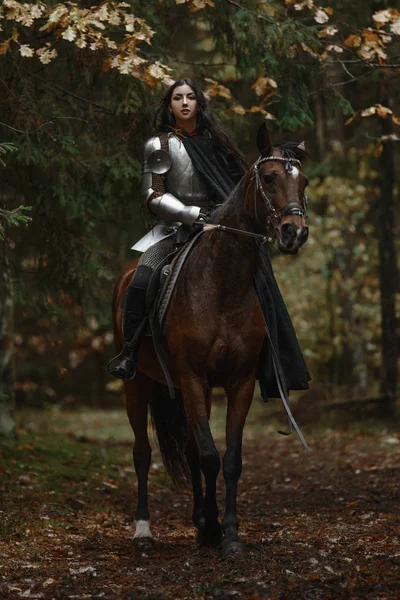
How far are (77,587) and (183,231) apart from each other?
286 cm

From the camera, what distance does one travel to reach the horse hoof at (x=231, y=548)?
6.56 meters

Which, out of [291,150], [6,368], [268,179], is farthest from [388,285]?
[268,179]

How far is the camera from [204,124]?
7578 millimetres

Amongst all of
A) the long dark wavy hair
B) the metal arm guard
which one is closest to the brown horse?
the metal arm guard

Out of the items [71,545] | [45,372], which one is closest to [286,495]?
[71,545]

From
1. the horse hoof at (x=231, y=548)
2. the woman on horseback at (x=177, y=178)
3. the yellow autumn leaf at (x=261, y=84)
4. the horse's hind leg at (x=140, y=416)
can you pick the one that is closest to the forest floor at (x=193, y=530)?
the horse hoof at (x=231, y=548)

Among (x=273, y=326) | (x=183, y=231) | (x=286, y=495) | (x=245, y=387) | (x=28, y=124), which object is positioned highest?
(x=28, y=124)

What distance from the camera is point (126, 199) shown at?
34.4 feet

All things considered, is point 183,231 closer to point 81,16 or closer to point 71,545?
point 81,16

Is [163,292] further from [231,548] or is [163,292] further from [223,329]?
[231,548]

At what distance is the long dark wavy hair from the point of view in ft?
24.5

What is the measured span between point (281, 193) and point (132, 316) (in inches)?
76.0

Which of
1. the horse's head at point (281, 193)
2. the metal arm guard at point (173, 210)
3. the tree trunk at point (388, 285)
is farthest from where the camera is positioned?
the tree trunk at point (388, 285)

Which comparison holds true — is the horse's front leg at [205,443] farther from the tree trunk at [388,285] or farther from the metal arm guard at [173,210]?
the tree trunk at [388,285]
